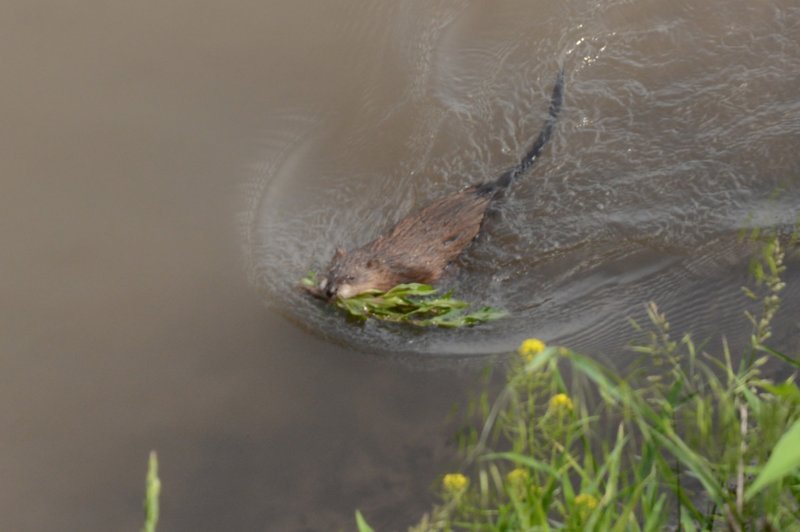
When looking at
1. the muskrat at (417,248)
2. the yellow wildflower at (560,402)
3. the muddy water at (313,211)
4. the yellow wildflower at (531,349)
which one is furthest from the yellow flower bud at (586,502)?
the muskrat at (417,248)

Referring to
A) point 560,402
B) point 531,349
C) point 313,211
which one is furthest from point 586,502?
point 313,211

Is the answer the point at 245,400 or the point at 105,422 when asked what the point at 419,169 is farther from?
the point at 105,422

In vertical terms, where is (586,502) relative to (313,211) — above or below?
above

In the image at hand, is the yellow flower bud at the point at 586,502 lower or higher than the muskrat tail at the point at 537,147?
lower

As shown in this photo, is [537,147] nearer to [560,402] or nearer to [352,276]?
[352,276]

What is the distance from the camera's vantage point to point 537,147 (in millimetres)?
5199

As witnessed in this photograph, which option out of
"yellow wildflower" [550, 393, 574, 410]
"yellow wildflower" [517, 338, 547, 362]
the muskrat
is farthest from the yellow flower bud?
the muskrat

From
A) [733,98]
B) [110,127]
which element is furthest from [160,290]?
[733,98]

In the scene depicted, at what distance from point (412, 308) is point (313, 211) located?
848 mm

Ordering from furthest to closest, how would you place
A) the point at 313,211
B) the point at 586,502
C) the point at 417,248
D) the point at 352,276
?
1. the point at 313,211
2. the point at 417,248
3. the point at 352,276
4. the point at 586,502

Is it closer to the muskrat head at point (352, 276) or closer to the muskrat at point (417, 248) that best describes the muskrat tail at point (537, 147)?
the muskrat at point (417, 248)

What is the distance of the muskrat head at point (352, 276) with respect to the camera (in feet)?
14.9

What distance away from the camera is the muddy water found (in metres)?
4.11

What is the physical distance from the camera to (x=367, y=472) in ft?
13.1
